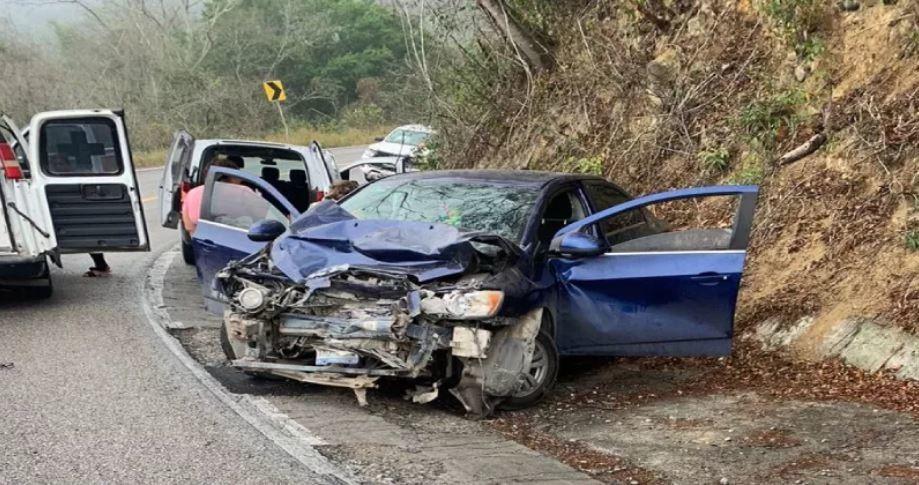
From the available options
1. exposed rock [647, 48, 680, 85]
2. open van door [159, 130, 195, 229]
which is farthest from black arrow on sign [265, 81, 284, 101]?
exposed rock [647, 48, 680, 85]

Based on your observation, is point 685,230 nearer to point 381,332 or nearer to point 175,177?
point 381,332

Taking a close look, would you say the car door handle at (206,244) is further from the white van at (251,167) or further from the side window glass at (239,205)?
the white van at (251,167)

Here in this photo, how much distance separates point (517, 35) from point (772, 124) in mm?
4792

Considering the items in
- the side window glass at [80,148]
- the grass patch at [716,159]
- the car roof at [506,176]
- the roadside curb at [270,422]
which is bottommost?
the roadside curb at [270,422]

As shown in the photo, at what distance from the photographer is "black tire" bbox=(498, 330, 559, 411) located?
20.4ft

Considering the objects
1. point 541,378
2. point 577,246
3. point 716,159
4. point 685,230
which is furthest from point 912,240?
point 716,159

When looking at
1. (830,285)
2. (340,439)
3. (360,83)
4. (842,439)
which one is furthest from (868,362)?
(360,83)

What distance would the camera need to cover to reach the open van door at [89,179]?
10109 mm

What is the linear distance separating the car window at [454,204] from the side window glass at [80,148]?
13.1ft

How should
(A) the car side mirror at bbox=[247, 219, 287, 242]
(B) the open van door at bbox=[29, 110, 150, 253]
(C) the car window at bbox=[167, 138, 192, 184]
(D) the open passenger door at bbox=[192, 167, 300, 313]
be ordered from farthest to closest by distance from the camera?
(C) the car window at bbox=[167, 138, 192, 184], (B) the open van door at bbox=[29, 110, 150, 253], (D) the open passenger door at bbox=[192, 167, 300, 313], (A) the car side mirror at bbox=[247, 219, 287, 242]

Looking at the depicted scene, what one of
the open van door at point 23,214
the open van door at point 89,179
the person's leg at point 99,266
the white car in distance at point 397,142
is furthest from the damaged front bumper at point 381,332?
the white car in distance at point 397,142

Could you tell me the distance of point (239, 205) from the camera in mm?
8250

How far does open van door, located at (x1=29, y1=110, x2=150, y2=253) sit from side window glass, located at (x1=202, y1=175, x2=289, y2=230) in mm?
2477

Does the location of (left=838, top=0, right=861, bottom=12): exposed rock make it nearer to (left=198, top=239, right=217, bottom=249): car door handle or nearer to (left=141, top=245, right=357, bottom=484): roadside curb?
(left=198, top=239, right=217, bottom=249): car door handle
